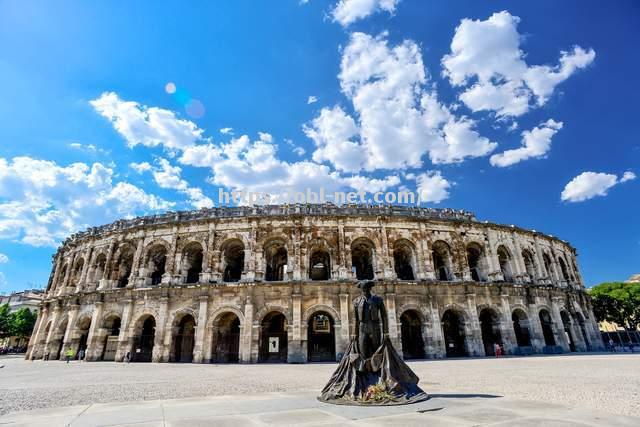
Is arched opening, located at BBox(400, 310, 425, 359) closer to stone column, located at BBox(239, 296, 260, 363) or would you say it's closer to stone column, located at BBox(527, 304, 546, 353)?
stone column, located at BBox(527, 304, 546, 353)

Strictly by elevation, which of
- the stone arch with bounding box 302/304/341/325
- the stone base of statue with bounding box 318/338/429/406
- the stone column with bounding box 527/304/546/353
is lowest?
the stone base of statue with bounding box 318/338/429/406

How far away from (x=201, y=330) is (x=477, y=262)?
73.6ft

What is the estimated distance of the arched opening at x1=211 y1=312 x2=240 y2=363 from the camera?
71.9ft

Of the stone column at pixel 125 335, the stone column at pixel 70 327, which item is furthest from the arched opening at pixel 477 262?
the stone column at pixel 70 327

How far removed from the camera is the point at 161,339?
21.5 m

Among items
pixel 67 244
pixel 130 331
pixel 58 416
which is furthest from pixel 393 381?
pixel 67 244

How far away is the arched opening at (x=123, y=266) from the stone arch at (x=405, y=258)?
22.4 metres

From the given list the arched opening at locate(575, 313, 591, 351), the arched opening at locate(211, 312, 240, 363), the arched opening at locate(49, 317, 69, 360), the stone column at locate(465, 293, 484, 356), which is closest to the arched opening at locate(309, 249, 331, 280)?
the arched opening at locate(211, 312, 240, 363)

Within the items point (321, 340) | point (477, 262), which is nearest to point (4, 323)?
point (321, 340)

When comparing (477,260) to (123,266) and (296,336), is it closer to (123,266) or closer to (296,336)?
(296,336)

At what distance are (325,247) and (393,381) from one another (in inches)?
645

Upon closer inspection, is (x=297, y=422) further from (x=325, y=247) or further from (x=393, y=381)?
(x=325, y=247)

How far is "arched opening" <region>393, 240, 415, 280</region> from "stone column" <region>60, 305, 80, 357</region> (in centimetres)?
2649

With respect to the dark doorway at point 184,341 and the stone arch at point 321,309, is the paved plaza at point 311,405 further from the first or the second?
the dark doorway at point 184,341
